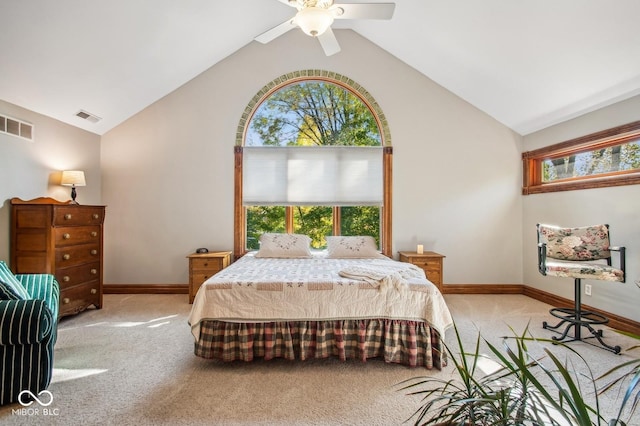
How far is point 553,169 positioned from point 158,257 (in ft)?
18.1

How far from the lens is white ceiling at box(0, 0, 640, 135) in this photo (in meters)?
2.71

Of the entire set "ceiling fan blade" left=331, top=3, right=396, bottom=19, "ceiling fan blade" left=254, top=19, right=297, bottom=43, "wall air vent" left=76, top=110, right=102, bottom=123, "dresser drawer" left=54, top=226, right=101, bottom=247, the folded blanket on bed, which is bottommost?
the folded blanket on bed

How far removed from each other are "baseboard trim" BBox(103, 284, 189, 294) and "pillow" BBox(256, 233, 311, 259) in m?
1.36

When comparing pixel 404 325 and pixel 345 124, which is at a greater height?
pixel 345 124

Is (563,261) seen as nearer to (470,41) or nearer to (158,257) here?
(470,41)

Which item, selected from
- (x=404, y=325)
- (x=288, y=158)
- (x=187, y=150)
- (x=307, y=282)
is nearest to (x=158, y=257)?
(x=187, y=150)

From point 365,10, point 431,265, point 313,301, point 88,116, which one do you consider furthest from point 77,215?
point 431,265

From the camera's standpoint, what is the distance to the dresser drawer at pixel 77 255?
3.25 m

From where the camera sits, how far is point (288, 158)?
4.52 m

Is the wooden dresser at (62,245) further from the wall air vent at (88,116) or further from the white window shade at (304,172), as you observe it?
Answer: the white window shade at (304,172)

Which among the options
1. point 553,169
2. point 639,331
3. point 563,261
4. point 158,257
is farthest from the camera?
point 158,257

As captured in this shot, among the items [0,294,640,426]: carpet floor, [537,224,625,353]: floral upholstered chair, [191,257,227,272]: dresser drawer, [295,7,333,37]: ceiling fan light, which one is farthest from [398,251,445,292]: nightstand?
[295,7,333,37]: ceiling fan light

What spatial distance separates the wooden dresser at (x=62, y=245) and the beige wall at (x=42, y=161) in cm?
13

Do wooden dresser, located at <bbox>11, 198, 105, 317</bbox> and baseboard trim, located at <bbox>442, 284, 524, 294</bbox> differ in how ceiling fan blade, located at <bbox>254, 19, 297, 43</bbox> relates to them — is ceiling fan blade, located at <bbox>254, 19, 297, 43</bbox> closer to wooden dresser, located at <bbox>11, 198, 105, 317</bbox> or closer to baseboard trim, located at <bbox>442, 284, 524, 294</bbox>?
wooden dresser, located at <bbox>11, 198, 105, 317</bbox>
